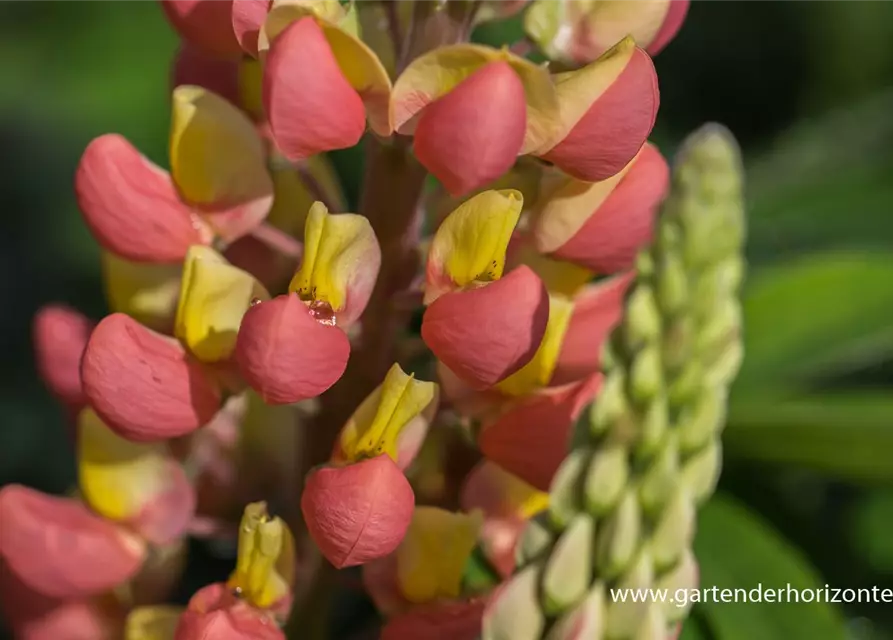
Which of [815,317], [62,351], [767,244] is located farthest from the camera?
[767,244]

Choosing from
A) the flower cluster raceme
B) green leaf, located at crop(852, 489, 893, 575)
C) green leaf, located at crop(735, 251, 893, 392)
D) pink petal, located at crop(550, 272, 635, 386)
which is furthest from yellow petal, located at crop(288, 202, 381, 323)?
green leaf, located at crop(852, 489, 893, 575)

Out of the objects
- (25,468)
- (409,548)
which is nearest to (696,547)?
(409,548)

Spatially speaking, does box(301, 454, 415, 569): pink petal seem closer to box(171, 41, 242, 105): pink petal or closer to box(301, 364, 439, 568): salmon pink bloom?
box(301, 364, 439, 568): salmon pink bloom

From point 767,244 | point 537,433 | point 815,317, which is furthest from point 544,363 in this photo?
point 767,244

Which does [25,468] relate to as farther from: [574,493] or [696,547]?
[574,493]

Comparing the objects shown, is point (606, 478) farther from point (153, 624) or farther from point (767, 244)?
point (767, 244)
